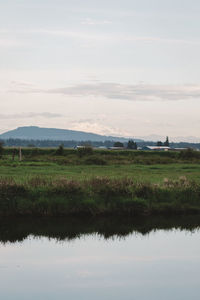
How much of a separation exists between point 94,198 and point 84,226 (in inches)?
99.6

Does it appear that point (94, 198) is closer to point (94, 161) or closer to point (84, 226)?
point (84, 226)

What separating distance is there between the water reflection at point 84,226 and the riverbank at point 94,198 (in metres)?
0.56

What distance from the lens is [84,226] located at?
21.5 meters

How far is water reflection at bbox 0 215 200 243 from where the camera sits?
2014cm

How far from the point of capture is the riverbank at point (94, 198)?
22859 millimetres

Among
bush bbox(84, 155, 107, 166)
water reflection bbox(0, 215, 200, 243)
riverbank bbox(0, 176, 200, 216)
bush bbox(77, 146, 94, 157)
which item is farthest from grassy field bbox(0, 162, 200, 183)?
bush bbox(77, 146, 94, 157)

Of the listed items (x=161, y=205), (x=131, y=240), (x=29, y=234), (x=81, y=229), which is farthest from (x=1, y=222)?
(x=161, y=205)

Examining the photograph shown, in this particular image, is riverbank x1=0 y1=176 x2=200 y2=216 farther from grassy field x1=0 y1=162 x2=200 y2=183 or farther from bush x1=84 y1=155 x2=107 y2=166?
bush x1=84 y1=155 x2=107 y2=166

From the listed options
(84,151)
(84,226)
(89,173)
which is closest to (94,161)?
(84,151)

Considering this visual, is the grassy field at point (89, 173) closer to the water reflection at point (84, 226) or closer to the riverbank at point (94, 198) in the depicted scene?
the riverbank at point (94, 198)

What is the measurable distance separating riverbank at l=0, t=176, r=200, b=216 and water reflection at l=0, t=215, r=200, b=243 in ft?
1.82

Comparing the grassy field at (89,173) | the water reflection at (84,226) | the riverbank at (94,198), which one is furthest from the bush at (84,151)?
the water reflection at (84,226)

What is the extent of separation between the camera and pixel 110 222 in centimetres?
2212

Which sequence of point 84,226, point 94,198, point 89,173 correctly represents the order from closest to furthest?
point 84,226
point 94,198
point 89,173
